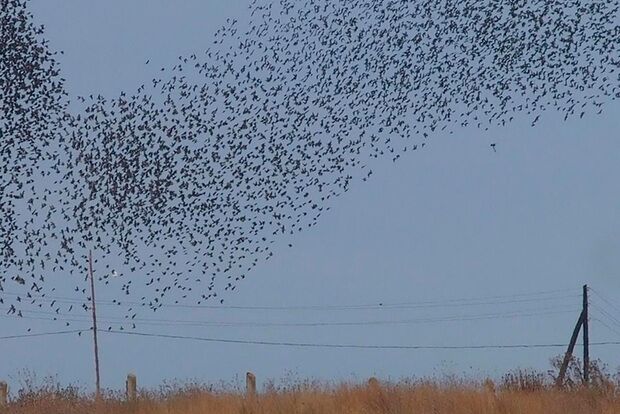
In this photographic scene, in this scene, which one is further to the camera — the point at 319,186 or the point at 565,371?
the point at 565,371

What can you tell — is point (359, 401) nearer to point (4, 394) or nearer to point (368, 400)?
point (368, 400)

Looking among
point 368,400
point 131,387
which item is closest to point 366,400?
point 368,400

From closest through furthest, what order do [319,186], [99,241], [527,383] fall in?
[319,186] < [99,241] < [527,383]

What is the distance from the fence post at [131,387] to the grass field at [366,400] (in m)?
0.14

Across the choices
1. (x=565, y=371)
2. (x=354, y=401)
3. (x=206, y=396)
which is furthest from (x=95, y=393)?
(x=565, y=371)

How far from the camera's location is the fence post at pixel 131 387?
65.3 ft

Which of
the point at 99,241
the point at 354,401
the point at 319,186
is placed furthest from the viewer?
the point at 99,241

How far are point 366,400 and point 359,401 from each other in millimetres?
103

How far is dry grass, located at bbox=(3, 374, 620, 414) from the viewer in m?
17.2

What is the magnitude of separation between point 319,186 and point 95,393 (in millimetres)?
6276

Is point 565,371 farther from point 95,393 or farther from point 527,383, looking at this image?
point 95,393

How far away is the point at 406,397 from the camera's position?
58.5 ft

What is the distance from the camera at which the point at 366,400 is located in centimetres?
1802

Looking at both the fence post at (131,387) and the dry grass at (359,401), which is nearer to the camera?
the dry grass at (359,401)
